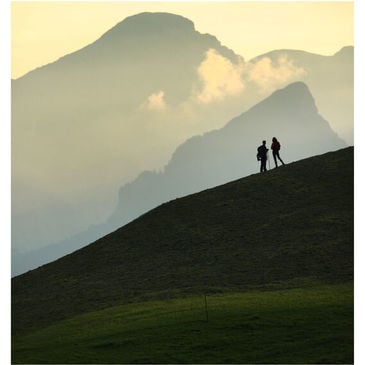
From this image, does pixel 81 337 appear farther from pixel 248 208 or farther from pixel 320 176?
pixel 320 176

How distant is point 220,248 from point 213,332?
15559 millimetres

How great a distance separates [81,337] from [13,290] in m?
16.6

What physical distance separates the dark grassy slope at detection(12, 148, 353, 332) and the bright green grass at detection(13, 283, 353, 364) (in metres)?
3.16

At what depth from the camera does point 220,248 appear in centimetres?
4797

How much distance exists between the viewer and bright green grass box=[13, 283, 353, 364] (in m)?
29.6

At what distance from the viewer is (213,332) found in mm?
32594

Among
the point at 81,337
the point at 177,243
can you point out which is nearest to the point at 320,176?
the point at 177,243

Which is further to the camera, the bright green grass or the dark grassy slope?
the dark grassy slope

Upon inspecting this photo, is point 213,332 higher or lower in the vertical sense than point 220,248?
lower

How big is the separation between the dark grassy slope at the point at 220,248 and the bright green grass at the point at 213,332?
316 cm

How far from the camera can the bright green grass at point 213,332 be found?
97.0ft

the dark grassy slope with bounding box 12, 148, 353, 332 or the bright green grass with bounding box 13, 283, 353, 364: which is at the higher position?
the dark grassy slope with bounding box 12, 148, 353, 332

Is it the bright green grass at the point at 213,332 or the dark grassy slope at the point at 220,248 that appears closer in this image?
the bright green grass at the point at 213,332

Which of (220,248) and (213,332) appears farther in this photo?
(220,248)
